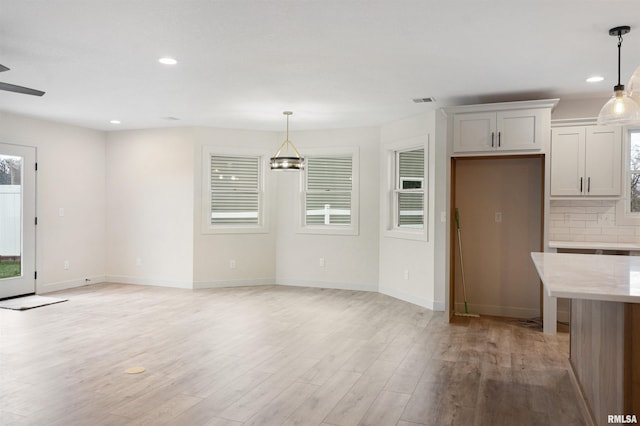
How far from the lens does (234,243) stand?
293 inches

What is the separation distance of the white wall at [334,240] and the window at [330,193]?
0.43 ft

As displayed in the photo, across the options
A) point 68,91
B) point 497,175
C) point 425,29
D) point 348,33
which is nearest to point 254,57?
point 348,33

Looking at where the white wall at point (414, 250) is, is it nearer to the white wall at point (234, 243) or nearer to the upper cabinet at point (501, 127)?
the upper cabinet at point (501, 127)

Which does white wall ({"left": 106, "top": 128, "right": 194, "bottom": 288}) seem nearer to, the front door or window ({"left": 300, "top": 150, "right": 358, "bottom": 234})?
the front door

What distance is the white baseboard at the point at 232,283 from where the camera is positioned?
7.27 m

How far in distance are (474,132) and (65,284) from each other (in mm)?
6541

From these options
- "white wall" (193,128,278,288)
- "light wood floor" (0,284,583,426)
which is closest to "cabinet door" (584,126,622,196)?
"light wood floor" (0,284,583,426)

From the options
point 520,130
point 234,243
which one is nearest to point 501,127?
point 520,130

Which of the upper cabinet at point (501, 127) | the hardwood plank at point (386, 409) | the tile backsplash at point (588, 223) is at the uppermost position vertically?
the upper cabinet at point (501, 127)

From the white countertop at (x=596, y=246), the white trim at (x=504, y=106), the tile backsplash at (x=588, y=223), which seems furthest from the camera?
the tile backsplash at (x=588, y=223)

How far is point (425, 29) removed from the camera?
3.26 metres

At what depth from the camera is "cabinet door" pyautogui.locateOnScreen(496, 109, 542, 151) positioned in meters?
4.94

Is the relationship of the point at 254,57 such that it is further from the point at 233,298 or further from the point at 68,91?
the point at 233,298

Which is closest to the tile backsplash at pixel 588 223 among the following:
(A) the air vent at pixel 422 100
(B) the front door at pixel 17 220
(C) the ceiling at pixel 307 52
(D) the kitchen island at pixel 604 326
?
(C) the ceiling at pixel 307 52
